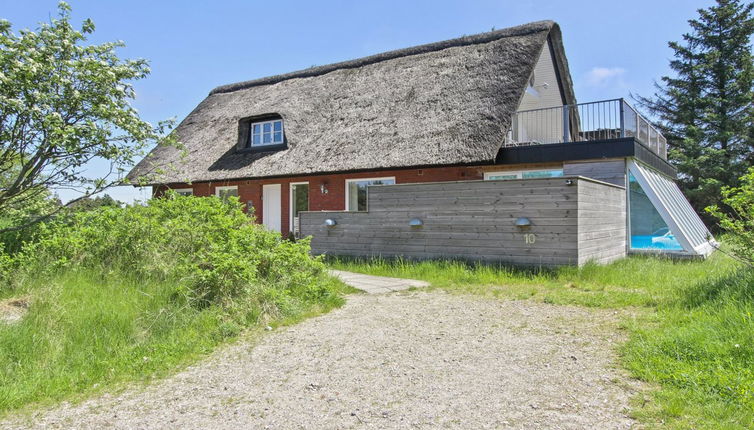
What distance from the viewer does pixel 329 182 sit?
13.6m

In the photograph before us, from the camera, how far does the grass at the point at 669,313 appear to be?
2.75 metres

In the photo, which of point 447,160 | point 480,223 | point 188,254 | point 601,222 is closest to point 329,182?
point 447,160

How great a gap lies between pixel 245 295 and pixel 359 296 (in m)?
1.96

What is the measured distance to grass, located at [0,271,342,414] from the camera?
3.33 m

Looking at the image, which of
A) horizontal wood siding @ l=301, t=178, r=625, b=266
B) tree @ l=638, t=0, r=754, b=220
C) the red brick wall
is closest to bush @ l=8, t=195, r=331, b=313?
horizontal wood siding @ l=301, t=178, r=625, b=266

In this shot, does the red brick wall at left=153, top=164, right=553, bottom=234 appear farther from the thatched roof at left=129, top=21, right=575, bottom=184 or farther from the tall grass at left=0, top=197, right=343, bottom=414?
the tall grass at left=0, top=197, right=343, bottom=414

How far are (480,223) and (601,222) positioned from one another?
2.31m

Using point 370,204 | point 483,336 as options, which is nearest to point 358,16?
point 370,204

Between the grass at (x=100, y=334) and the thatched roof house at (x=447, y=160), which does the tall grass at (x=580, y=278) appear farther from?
the grass at (x=100, y=334)

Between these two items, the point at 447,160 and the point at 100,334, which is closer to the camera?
the point at 100,334

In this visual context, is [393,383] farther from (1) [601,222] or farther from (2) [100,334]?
(1) [601,222]

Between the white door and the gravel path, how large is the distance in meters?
10.3

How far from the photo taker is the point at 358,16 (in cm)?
1182

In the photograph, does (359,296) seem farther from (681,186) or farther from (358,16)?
(681,186)
